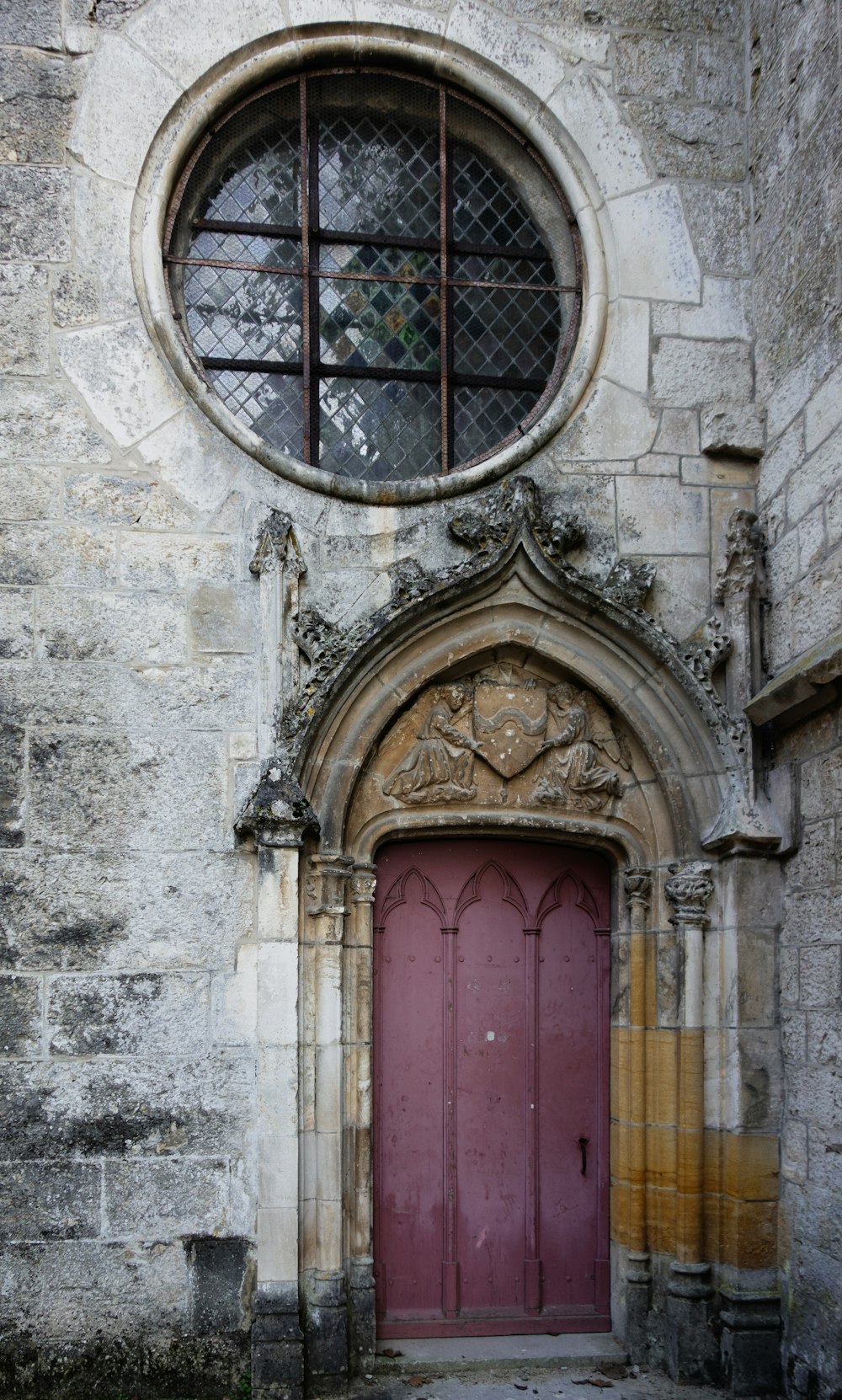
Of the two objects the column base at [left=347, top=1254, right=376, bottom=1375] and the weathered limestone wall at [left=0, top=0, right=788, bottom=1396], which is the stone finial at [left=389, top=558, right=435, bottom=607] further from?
the column base at [left=347, top=1254, right=376, bottom=1375]

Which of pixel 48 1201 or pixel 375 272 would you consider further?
pixel 375 272

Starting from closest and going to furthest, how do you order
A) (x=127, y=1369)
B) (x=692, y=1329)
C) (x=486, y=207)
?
(x=127, y=1369) → (x=692, y=1329) → (x=486, y=207)

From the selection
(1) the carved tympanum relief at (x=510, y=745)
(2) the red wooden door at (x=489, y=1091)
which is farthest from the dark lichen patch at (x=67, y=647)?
(2) the red wooden door at (x=489, y=1091)

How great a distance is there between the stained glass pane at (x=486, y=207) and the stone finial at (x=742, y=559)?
56.6 inches

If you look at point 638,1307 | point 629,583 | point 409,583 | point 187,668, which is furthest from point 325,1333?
point 629,583

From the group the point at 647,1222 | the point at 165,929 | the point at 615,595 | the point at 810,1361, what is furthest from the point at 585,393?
the point at 810,1361

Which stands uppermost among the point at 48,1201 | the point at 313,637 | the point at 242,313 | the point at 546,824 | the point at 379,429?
the point at 242,313

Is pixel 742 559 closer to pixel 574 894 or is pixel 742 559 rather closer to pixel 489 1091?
pixel 574 894

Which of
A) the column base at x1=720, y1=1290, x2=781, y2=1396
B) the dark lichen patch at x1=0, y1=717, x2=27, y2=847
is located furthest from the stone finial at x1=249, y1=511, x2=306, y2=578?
the column base at x1=720, y1=1290, x2=781, y2=1396

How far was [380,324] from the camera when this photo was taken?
493cm

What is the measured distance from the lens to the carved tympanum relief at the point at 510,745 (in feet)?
15.1

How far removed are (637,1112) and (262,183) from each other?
149 inches

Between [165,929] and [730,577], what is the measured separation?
2373mm

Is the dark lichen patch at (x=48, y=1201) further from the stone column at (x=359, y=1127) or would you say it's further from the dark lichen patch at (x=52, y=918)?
the stone column at (x=359, y=1127)
